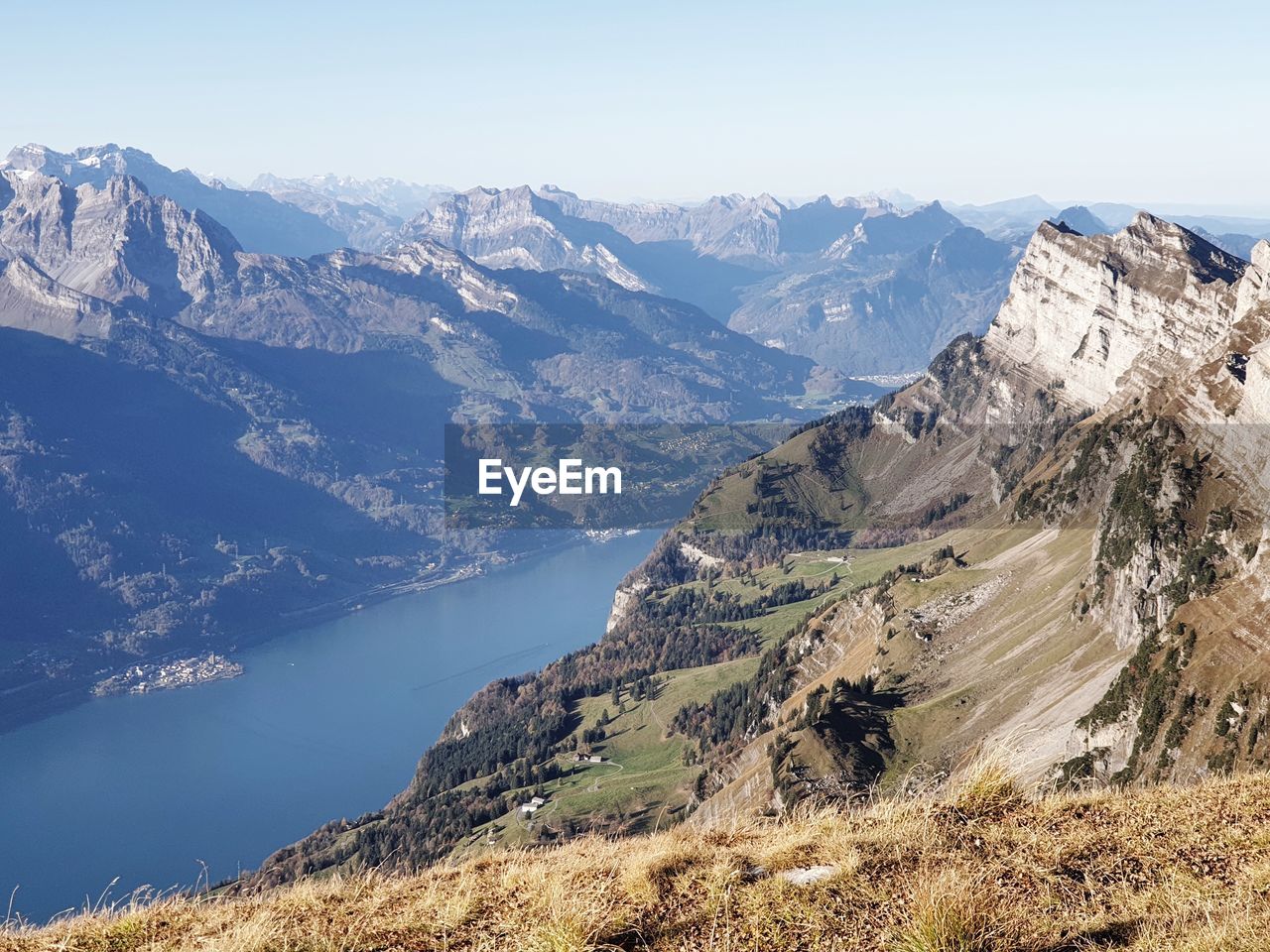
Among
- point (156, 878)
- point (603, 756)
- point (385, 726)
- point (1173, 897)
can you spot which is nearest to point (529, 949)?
point (1173, 897)

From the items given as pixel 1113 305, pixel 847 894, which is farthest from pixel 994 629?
→ pixel 1113 305

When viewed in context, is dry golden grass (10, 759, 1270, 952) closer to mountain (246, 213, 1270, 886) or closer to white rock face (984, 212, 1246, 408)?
mountain (246, 213, 1270, 886)

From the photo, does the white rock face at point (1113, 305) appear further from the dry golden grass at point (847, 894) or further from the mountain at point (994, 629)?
the dry golden grass at point (847, 894)

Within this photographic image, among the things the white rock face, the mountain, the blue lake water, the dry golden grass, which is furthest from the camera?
the blue lake water

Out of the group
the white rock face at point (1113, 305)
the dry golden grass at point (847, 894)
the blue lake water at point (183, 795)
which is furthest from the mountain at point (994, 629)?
the blue lake water at point (183, 795)

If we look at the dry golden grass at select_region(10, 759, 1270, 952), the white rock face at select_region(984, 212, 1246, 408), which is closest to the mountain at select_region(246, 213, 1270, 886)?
the white rock face at select_region(984, 212, 1246, 408)

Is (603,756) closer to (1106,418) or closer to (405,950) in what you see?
(1106,418)

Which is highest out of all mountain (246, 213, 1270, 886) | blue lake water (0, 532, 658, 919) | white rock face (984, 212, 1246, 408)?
white rock face (984, 212, 1246, 408)
